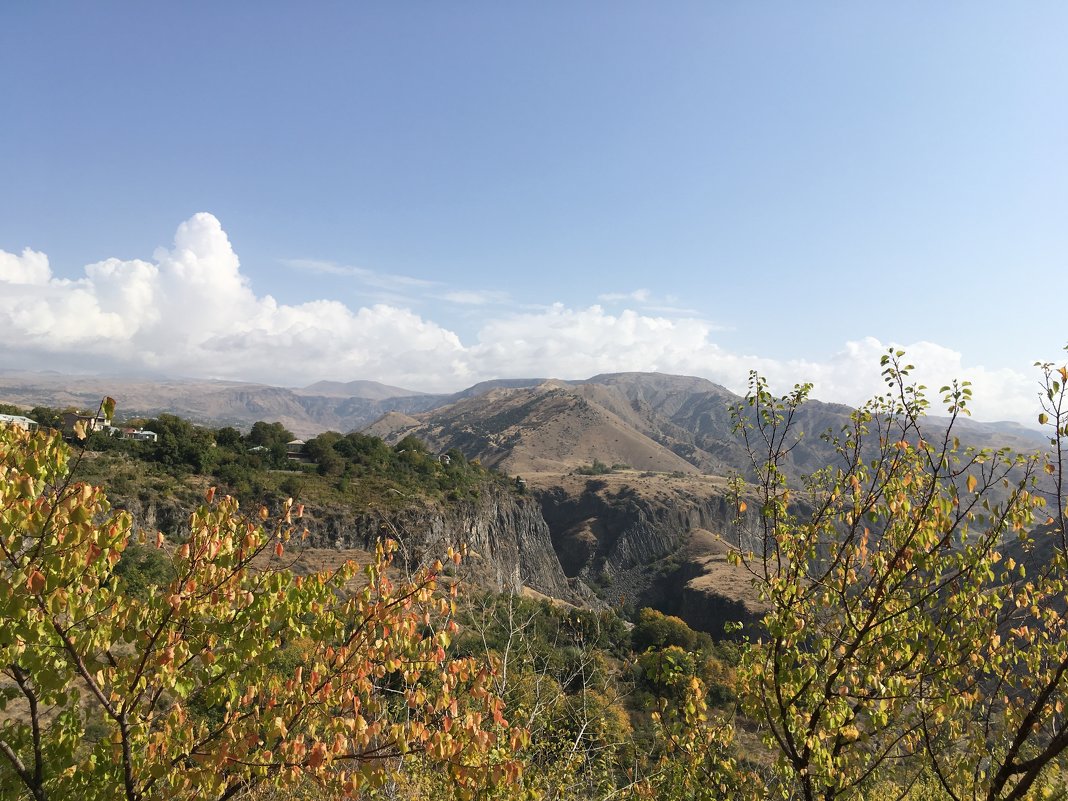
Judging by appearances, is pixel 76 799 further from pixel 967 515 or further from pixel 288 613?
pixel 967 515

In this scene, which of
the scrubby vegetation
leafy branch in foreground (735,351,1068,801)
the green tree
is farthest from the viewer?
the green tree

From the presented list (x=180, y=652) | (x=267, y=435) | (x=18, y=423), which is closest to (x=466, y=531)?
(x=267, y=435)

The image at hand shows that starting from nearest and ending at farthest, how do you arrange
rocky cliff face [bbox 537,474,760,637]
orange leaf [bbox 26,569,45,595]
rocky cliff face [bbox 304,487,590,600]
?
orange leaf [bbox 26,569,45,595] → rocky cliff face [bbox 304,487,590,600] → rocky cliff face [bbox 537,474,760,637]

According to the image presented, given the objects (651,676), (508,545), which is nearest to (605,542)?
(508,545)

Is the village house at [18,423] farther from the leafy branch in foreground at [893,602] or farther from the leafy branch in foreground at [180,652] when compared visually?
the leafy branch in foreground at [893,602]

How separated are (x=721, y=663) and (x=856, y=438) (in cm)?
4759

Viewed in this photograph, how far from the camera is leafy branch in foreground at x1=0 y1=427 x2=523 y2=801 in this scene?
505 centimetres

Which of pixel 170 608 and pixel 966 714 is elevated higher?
pixel 170 608

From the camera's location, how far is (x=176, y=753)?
243 inches

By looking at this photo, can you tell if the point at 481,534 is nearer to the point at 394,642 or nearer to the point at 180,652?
the point at 394,642

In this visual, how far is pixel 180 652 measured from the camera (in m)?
5.69

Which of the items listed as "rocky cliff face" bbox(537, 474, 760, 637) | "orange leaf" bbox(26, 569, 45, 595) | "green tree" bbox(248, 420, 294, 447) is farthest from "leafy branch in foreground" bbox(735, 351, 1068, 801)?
"rocky cliff face" bbox(537, 474, 760, 637)

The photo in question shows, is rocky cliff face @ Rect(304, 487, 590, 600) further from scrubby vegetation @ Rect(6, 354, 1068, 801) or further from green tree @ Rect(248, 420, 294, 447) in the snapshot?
scrubby vegetation @ Rect(6, 354, 1068, 801)

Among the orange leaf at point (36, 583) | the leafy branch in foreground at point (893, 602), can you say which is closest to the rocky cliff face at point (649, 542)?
the leafy branch in foreground at point (893, 602)
